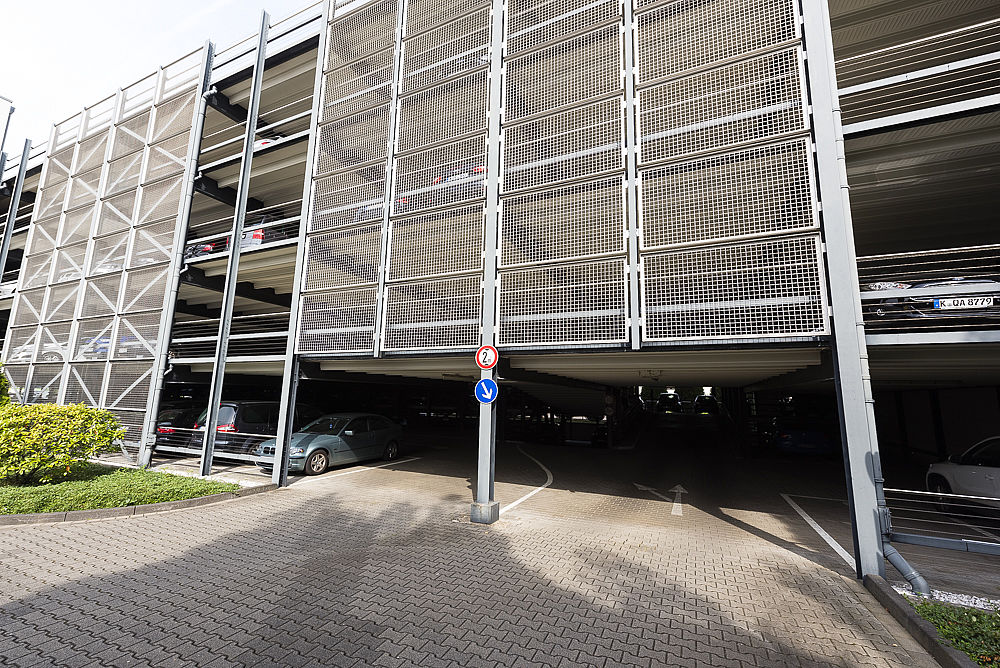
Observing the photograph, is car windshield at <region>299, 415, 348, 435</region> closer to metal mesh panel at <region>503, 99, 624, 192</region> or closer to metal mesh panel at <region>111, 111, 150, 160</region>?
metal mesh panel at <region>503, 99, 624, 192</region>

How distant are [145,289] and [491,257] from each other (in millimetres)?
10707

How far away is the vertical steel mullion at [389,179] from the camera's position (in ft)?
27.9

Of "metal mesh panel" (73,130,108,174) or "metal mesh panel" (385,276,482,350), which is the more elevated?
"metal mesh panel" (73,130,108,174)

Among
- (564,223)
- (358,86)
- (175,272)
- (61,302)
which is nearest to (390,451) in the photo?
(175,272)

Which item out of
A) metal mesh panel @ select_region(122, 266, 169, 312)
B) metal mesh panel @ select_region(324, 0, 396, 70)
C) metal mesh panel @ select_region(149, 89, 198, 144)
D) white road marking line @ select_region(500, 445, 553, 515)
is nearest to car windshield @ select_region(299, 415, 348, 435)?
metal mesh panel @ select_region(122, 266, 169, 312)

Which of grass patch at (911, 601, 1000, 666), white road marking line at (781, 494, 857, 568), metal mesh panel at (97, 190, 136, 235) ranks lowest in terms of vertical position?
white road marking line at (781, 494, 857, 568)

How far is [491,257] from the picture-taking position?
761 cm

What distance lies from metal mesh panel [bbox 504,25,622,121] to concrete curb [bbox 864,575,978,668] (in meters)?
7.80

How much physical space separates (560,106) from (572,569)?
754 centimetres

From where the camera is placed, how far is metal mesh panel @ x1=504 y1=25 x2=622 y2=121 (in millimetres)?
7473

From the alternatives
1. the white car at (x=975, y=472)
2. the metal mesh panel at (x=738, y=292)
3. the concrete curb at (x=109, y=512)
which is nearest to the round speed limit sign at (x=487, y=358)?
the metal mesh panel at (x=738, y=292)

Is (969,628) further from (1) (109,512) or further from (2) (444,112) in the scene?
(1) (109,512)

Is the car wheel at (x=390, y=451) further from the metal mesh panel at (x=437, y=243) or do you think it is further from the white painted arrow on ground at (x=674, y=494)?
the white painted arrow on ground at (x=674, y=494)

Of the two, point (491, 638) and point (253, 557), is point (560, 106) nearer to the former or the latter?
point (491, 638)
